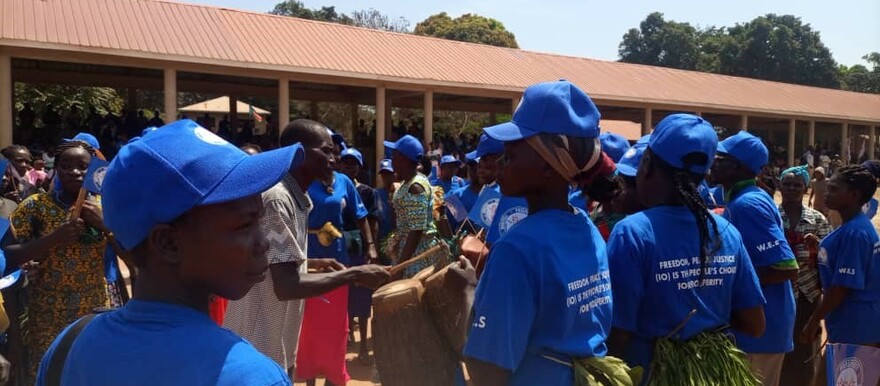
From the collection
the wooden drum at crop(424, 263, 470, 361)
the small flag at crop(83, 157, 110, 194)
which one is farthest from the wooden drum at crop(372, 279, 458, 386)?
the small flag at crop(83, 157, 110, 194)

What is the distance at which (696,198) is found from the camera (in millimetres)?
2428

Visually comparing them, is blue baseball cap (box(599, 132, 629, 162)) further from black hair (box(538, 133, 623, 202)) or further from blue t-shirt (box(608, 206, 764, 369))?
black hair (box(538, 133, 623, 202))

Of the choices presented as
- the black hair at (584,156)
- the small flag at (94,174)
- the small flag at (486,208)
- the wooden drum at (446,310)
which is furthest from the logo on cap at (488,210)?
the small flag at (94,174)

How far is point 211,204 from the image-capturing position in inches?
49.3

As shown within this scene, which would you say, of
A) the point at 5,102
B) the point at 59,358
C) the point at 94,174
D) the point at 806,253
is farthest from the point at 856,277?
the point at 5,102

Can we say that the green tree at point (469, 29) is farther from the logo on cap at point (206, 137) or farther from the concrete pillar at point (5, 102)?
the logo on cap at point (206, 137)

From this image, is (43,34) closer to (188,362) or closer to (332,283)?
(332,283)

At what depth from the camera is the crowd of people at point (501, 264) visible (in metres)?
1.22

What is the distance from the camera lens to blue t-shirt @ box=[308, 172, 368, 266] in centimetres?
530

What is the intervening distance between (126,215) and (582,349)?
4.20 feet

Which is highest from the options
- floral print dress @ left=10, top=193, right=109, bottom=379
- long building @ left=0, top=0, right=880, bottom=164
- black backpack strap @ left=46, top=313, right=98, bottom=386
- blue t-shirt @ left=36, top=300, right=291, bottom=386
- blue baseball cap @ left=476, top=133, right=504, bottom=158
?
long building @ left=0, top=0, right=880, bottom=164

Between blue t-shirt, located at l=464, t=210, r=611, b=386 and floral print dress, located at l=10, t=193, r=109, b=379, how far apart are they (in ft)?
10.0

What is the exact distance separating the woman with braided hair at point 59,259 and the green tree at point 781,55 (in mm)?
61491

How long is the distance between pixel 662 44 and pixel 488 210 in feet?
217
